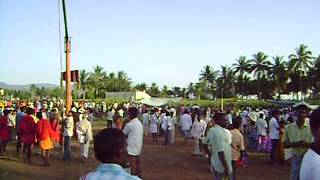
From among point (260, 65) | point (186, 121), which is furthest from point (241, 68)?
point (186, 121)

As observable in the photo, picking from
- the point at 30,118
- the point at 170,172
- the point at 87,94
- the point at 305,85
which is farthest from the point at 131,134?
the point at 87,94

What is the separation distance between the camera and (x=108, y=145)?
3.35 m

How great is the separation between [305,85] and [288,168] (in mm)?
69036

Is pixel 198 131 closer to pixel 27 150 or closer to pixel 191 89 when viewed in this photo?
pixel 27 150

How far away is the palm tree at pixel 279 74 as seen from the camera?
83.8m

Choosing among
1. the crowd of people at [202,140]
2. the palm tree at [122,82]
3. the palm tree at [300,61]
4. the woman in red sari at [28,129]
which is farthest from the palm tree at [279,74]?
the woman in red sari at [28,129]

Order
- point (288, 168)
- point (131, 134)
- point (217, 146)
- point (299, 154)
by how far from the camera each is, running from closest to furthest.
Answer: point (217, 146) < point (299, 154) < point (131, 134) < point (288, 168)

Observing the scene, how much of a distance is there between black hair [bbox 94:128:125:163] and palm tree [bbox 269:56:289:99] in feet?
270

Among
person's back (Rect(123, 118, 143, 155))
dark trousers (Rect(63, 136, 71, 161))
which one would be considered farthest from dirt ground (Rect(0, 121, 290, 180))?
person's back (Rect(123, 118, 143, 155))

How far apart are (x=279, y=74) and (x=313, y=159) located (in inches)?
3332

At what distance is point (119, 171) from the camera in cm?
316

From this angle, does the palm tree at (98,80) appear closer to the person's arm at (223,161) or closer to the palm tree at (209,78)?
the palm tree at (209,78)

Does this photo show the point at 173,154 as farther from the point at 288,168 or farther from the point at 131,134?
the point at 131,134

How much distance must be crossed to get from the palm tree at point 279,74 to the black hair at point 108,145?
270 ft
